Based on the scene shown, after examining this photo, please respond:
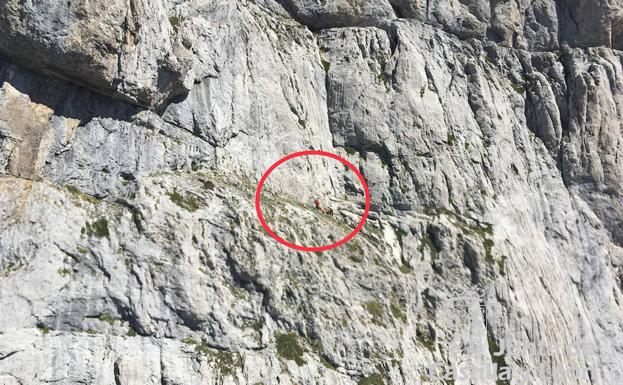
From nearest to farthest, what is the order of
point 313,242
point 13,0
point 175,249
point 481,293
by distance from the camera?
1. point 13,0
2. point 175,249
3. point 313,242
4. point 481,293

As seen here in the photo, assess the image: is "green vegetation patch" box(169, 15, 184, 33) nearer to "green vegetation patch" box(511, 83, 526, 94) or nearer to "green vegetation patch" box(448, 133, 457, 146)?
"green vegetation patch" box(448, 133, 457, 146)

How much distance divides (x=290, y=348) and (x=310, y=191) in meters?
10.3

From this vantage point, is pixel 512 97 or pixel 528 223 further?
pixel 512 97

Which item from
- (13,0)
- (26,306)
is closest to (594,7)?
(13,0)

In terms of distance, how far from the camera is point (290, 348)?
1136 inches

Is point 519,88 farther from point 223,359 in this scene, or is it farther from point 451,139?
point 223,359

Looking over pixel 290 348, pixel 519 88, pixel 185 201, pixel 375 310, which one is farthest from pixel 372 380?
pixel 519 88

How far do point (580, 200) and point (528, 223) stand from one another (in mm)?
5922

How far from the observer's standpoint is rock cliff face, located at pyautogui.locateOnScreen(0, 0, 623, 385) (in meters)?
26.5

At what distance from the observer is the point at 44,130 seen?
91.5ft

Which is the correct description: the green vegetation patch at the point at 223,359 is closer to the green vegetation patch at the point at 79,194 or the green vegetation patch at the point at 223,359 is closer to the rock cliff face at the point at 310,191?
the rock cliff face at the point at 310,191

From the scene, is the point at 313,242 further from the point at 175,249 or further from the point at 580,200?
the point at 580,200

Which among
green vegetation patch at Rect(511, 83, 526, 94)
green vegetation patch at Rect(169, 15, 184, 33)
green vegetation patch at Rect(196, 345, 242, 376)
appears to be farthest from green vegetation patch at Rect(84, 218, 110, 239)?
green vegetation patch at Rect(511, 83, 526, 94)

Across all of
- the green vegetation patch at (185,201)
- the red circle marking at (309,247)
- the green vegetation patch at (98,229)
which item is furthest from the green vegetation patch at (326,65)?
the green vegetation patch at (98,229)
